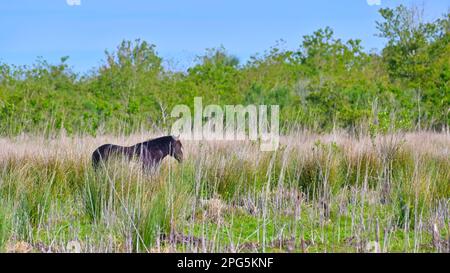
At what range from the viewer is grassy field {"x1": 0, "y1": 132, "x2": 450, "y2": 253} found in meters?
4.49

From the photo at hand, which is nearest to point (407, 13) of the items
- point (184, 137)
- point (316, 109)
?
point (316, 109)

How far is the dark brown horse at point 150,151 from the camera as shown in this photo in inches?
263

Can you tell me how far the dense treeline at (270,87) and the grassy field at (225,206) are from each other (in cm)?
223

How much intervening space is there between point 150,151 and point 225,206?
1.23m

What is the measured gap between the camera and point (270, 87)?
22469 mm

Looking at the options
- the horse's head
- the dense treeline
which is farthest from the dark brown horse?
the dense treeline

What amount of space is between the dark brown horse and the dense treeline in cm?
321

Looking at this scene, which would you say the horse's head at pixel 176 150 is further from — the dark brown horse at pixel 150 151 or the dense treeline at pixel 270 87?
the dense treeline at pixel 270 87

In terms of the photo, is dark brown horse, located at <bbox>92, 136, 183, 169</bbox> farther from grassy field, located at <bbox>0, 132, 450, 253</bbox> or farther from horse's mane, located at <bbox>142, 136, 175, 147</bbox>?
grassy field, located at <bbox>0, 132, 450, 253</bbox>

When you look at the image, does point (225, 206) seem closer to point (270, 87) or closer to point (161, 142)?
point (161, 142)

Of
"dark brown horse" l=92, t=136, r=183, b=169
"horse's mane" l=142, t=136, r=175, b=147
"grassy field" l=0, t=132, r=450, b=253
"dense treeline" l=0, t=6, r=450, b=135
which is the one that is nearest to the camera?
"grassy field" l=0, t=132, r=450, b=253

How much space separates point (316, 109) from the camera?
14.9 m

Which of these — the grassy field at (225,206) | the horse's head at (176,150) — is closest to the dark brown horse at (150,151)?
the horse's head at (176,150)
